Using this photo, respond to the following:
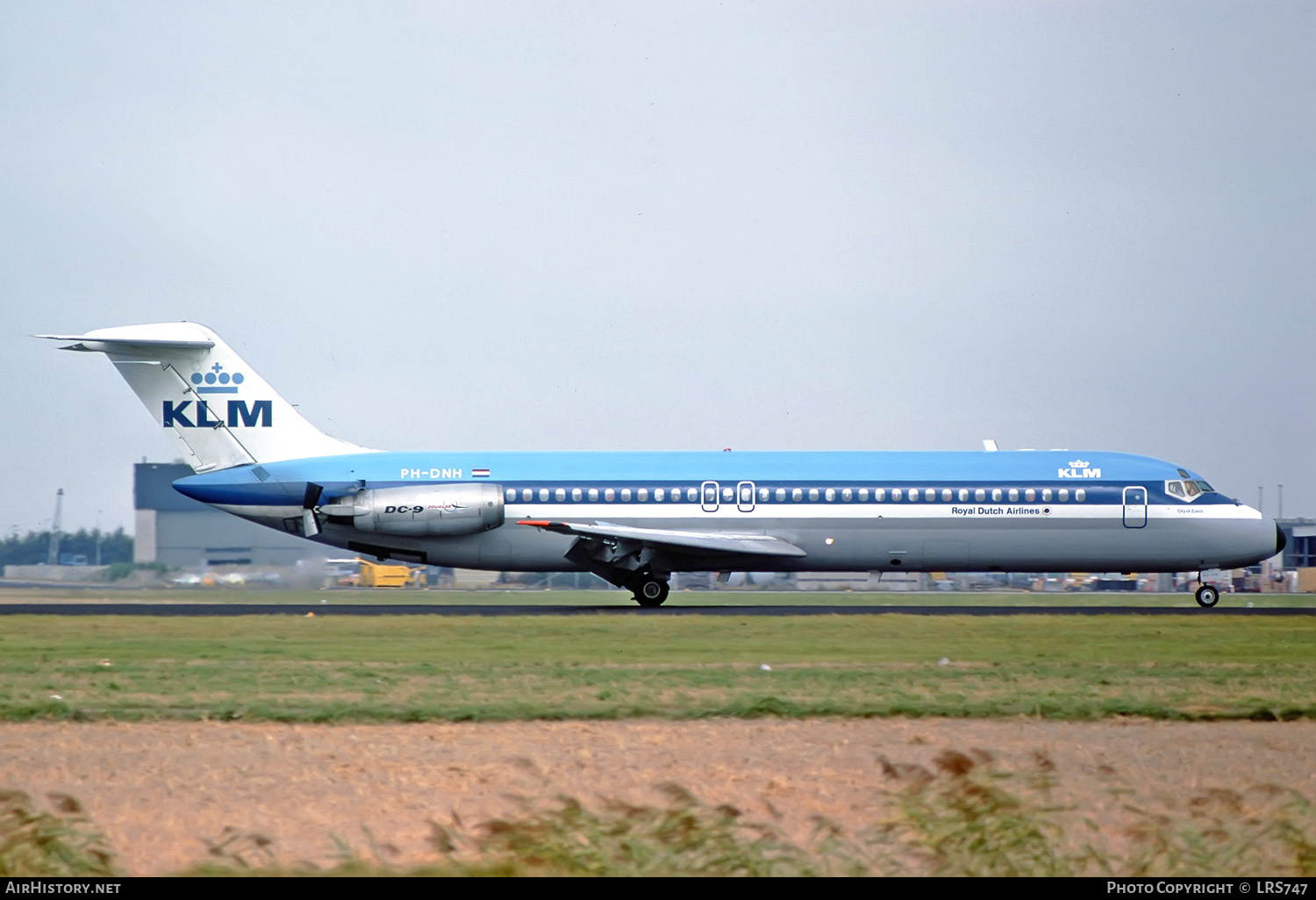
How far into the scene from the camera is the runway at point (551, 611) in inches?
1267

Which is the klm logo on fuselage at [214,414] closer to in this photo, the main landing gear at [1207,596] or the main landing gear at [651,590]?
the main landing gear at [651,590]

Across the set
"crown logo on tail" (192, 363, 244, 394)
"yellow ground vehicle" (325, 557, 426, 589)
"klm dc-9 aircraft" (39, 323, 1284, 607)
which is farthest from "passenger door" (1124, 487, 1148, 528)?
"yellow ground vehicle" (325, 557, 426, 589)

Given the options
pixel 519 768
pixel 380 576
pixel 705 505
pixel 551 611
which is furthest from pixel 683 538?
pixel 380 576

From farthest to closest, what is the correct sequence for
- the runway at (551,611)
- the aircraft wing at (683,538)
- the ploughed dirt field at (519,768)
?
A: the aircraft wing at (683,538) < the runway at (551,611) < the ploughed dirt field at (519,768)

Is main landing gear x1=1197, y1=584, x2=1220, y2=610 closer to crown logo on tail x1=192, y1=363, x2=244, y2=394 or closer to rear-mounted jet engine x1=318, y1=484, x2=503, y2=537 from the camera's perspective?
rear-mounted jet engine x1=318, y1=484, x2=503, y2=537

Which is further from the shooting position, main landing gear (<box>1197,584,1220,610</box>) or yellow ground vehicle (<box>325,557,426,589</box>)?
yellow ground vehicle (<box>325,557,426,589</box>)

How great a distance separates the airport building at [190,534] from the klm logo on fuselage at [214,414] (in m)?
8.24

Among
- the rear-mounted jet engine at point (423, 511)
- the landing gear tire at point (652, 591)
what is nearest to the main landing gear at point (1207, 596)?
the landing gear tire at point (652, 591)

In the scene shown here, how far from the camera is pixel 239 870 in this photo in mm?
8039

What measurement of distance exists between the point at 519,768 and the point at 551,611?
867 inches

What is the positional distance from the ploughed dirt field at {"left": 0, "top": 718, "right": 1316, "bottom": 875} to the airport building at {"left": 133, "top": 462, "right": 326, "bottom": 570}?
31174 millimetres

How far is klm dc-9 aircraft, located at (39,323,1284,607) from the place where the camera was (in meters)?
35.6

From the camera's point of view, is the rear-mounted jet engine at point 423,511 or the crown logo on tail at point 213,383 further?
the crown logo on tail at point 213,383

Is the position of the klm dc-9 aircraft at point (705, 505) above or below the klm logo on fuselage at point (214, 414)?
below
